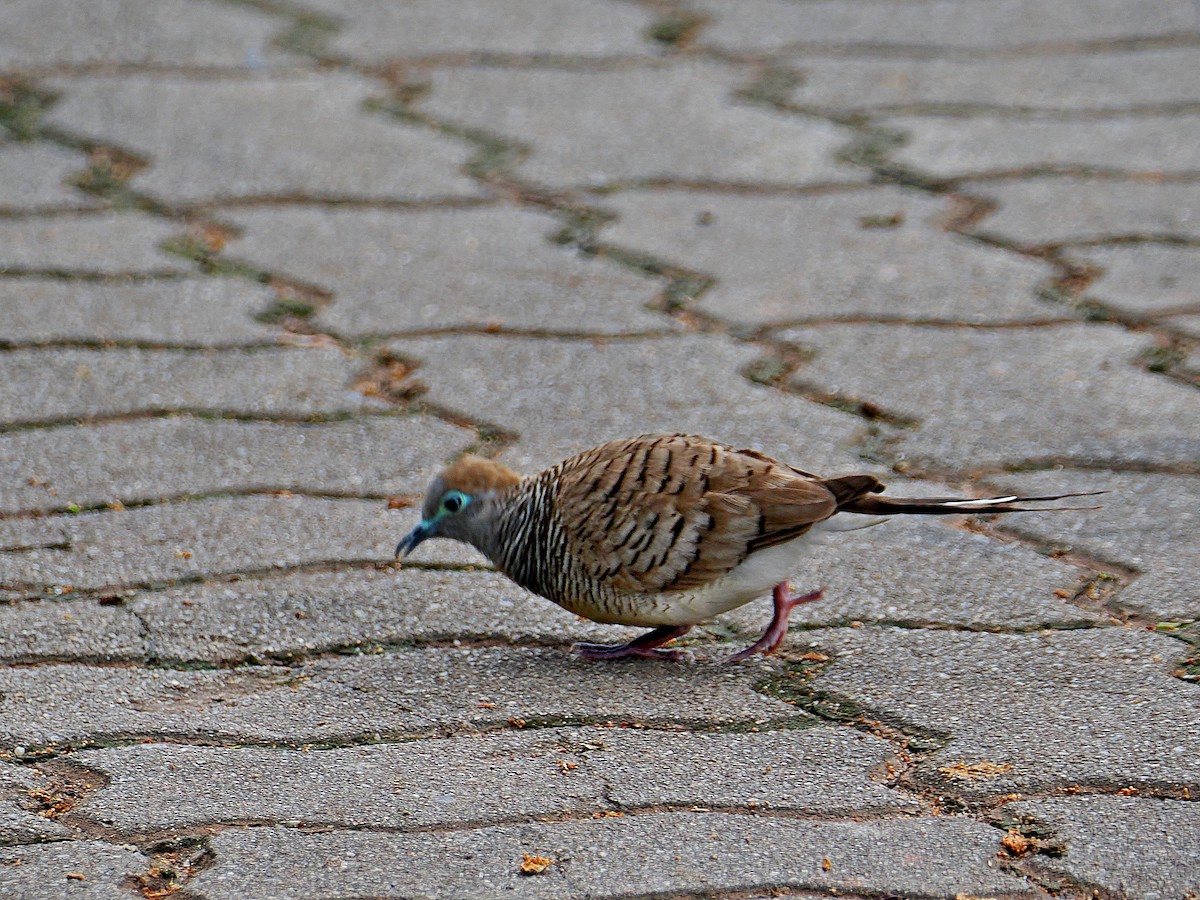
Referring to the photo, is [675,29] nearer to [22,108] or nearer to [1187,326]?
[22,108]

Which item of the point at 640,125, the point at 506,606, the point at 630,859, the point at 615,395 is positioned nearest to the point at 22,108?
the point at 640,125

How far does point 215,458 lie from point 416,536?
2.36 feet

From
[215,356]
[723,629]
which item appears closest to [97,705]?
[723,629]

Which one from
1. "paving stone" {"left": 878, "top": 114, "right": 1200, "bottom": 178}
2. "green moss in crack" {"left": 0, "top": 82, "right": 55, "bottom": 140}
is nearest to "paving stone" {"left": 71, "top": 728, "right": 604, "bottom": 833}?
"paving stone" {"left": 878, "top": 114, "right": 1200, "bottom": 178}

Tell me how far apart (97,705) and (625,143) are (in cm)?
292

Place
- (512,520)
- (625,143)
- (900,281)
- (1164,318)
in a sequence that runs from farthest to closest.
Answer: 1. (625,143)
2. (900,281)
3. (1164,318)
4. (512,520)

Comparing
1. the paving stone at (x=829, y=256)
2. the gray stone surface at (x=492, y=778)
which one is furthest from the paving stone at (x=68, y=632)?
the paving stone at (x=829, y=256)

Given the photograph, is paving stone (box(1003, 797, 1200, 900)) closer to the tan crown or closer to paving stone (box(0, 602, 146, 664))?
the tan crown

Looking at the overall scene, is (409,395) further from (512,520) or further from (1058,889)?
(1058,889)

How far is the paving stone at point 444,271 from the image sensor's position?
4270 millimetres

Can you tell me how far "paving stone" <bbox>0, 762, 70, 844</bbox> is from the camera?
7.82 feet

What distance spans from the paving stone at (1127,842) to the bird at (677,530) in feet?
2.09

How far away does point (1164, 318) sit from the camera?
13.6ft

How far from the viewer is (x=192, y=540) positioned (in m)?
3.34
